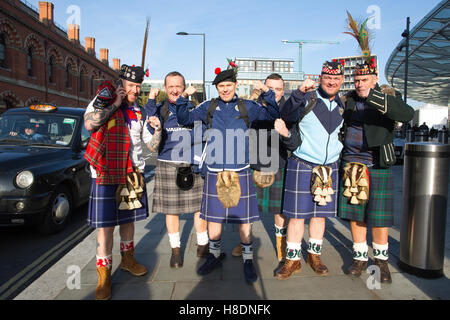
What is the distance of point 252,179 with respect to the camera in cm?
318

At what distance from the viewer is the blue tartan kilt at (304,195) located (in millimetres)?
3043

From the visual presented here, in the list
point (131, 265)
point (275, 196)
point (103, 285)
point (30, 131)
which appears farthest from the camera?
point (30, 131)

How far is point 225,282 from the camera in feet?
9.61

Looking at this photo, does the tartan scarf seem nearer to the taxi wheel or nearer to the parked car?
the parked car

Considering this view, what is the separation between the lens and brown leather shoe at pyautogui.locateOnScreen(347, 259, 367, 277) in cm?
304

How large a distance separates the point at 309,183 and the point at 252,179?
1.85 feet

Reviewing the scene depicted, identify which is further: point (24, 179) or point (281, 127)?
point (24, 179)

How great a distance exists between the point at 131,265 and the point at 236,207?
121cm

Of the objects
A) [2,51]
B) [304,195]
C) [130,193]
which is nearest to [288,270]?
[304,195]

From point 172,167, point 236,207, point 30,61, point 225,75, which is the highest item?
point 30,61

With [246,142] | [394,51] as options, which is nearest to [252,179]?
[246,142]

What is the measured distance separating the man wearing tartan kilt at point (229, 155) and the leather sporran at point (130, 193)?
65 cm

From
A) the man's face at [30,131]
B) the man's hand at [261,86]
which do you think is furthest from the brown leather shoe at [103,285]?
the man's face at [30,131]

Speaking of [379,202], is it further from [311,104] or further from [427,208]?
[311,104]
